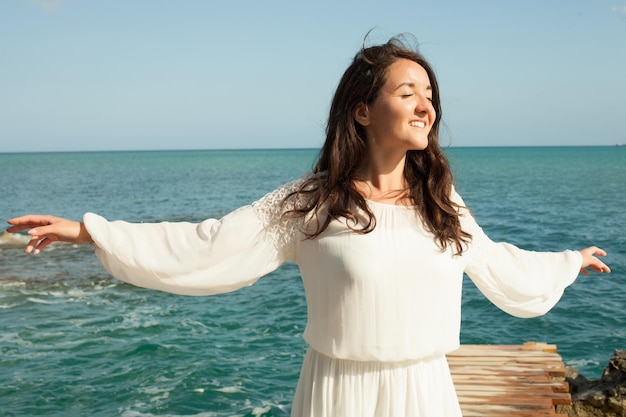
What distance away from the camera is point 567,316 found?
12.3m

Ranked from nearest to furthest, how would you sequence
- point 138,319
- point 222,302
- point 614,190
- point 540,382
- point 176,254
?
point 176,254
point 540,382
point 138,319
point 222,302
point 614,190

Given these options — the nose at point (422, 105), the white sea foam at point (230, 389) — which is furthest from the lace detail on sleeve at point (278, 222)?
the white sea foam at point (230, 389)

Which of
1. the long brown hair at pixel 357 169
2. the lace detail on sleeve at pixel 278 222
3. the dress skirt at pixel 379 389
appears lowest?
the dress skirt at pixel 379 389

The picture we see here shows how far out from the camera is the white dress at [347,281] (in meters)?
2.58

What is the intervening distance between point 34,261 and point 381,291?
16.9 meters

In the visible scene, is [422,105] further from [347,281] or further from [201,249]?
[201,249]

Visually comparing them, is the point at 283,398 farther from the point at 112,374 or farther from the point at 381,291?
the point at 381,291

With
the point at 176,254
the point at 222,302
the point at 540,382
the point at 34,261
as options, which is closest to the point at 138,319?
the point at 222,302

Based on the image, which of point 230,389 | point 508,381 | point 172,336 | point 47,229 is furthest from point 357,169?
point 172,336

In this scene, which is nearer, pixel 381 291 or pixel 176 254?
pixel 381 291

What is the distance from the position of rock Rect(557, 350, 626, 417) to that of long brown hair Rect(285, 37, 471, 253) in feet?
13.9

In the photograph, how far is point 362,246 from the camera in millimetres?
2562

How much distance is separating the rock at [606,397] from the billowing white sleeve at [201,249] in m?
4.52

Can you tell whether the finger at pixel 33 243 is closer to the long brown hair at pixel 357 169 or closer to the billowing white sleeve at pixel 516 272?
the long brown hair at pixel 357 169
